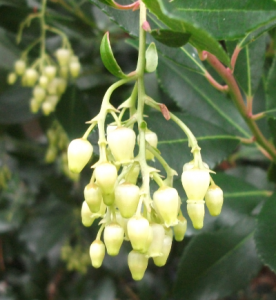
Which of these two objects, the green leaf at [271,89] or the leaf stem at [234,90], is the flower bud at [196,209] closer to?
the leaf stem at [234,90]

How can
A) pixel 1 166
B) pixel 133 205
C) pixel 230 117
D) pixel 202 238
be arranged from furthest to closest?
pixel 1 166
pixel 230 117
pixel 202 238
pixel 133 205

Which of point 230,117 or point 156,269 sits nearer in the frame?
point 230,117

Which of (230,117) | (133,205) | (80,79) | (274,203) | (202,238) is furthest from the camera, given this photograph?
(80,79)

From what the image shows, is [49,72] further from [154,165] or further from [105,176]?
[105,176]

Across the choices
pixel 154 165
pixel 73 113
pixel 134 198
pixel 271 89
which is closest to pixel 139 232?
pixel 134 198

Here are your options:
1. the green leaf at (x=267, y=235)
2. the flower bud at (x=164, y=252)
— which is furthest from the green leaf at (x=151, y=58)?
the green leaf at (x=267, y=235)

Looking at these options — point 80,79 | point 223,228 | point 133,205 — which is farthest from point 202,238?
point 80,79

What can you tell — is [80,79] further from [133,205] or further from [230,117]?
[133,205]
